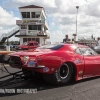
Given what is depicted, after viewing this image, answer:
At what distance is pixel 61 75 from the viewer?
229 inches

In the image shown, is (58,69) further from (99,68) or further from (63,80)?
(99,68)

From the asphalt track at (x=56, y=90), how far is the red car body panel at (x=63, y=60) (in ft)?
1.16

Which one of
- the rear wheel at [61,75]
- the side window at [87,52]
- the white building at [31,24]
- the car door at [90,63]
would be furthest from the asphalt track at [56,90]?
the white building at [31,24]

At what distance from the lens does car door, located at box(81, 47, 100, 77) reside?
6.31 meters

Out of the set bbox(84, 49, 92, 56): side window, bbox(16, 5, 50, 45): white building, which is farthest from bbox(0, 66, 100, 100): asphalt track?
bbox(16, 5, 50, 45): white building

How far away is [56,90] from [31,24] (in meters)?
44.3

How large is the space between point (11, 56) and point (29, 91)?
115 cm

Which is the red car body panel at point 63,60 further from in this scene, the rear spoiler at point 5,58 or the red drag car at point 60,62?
the rear spoiler at point 5,58

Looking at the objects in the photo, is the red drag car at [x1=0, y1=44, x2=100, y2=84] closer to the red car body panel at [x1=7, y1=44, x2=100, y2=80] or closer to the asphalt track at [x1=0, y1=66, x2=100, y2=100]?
the red car body panel at [x1=7, y1=44, x2=100, y2=80]

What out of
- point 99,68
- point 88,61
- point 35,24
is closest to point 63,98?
point 88,61

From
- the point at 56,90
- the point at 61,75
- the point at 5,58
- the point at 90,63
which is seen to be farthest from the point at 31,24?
the point at 56,90

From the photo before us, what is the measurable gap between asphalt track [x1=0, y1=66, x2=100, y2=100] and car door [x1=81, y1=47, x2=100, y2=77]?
0.28m

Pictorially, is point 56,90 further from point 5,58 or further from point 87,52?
point 87,52

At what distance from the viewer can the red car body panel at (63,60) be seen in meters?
5.31
